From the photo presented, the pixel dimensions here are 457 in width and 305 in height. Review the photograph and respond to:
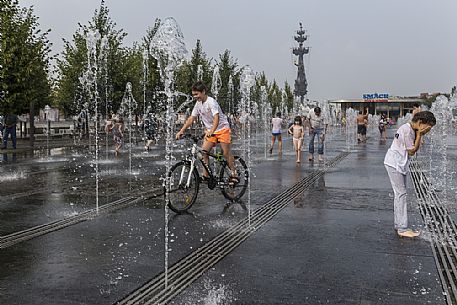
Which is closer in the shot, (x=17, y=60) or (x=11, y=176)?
(x=11, y=176)

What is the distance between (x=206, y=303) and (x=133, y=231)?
8.47 ft

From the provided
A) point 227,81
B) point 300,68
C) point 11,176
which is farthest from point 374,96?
point 11,176

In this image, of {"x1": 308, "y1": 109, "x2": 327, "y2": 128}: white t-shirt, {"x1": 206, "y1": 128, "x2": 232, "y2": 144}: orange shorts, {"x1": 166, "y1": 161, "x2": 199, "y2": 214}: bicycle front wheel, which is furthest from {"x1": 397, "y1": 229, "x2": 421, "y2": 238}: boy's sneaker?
{"x1": 308, "y1": 109, "x2": 327, "y2": 128}: white t-shirt

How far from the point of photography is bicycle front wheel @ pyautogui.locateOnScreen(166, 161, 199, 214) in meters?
7.43

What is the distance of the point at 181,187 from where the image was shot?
24.8ft

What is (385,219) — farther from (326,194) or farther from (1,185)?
(1,185)

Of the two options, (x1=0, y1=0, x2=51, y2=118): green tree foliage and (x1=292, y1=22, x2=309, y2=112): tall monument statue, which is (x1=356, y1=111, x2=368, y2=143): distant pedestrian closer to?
(x1=0, y1=0, x2=51, y2=118): green tree foliage

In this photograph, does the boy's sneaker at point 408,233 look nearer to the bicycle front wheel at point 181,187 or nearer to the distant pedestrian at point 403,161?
the distant pedestrian at point 403,161

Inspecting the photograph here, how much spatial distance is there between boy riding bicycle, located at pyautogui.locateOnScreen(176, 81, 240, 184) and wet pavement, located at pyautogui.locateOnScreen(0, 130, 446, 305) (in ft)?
2.86

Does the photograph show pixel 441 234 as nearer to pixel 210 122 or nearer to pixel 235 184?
pixel 235 184

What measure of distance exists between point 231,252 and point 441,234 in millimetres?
2707

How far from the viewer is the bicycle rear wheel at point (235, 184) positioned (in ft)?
27.9

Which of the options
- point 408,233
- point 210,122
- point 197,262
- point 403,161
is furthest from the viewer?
point 210,122

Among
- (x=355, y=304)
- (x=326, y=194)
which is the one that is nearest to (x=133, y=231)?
(x=355, y=304)
